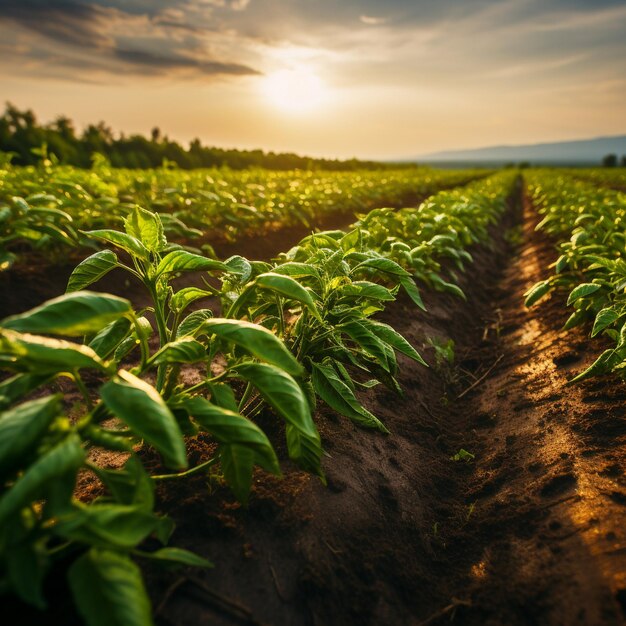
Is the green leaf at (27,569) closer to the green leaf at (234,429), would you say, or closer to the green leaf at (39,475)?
the green leaf at (39,475)

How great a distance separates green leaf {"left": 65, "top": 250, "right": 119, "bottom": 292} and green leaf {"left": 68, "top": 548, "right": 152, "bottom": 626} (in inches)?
Result: 36.0

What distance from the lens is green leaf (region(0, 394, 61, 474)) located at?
803mm

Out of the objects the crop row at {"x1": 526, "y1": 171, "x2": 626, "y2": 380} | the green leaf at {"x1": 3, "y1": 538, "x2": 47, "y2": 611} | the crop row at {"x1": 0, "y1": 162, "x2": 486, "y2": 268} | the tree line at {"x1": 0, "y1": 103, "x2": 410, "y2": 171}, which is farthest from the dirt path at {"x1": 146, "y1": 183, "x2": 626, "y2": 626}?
the tree line at {"x1": 0, "y1": 103, "x2": 410, "y2": 171}

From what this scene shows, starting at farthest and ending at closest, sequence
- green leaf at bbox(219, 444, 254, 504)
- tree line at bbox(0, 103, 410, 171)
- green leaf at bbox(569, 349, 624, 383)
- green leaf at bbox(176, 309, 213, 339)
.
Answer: tree line at bbox(0, 103, 410, 171), green leaf at bbox(569, 349, 624, 383), green leaf at bbox(176, 309, 213, 339), green leaf at bbox(219, 444, 254, 504)

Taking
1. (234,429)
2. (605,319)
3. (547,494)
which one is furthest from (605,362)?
(234,429)

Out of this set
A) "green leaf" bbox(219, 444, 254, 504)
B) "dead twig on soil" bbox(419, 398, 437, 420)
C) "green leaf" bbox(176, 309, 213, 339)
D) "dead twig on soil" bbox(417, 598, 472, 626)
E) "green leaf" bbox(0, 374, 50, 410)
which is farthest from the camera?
"dead twig on soil" bbox(419, 398, 437, 420)

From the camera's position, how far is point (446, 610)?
1.40 meters

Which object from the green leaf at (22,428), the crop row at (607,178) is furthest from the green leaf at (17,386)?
the crop row at (607,178)

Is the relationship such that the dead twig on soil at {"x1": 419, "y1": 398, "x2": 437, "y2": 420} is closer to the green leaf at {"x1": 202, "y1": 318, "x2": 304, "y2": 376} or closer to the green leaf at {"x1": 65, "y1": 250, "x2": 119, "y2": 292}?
the green leaf at {"x1": 202, "y1": 318, "x2": 304, "y2": 376}

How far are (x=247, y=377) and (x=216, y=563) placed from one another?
0.57 meters

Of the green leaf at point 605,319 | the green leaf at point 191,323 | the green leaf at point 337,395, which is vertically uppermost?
the green leaf at point 191,323

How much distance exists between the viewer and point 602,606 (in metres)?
1.22

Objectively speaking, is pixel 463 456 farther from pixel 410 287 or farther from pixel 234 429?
pixel 234 429

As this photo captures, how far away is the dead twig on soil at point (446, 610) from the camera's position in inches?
54.2
